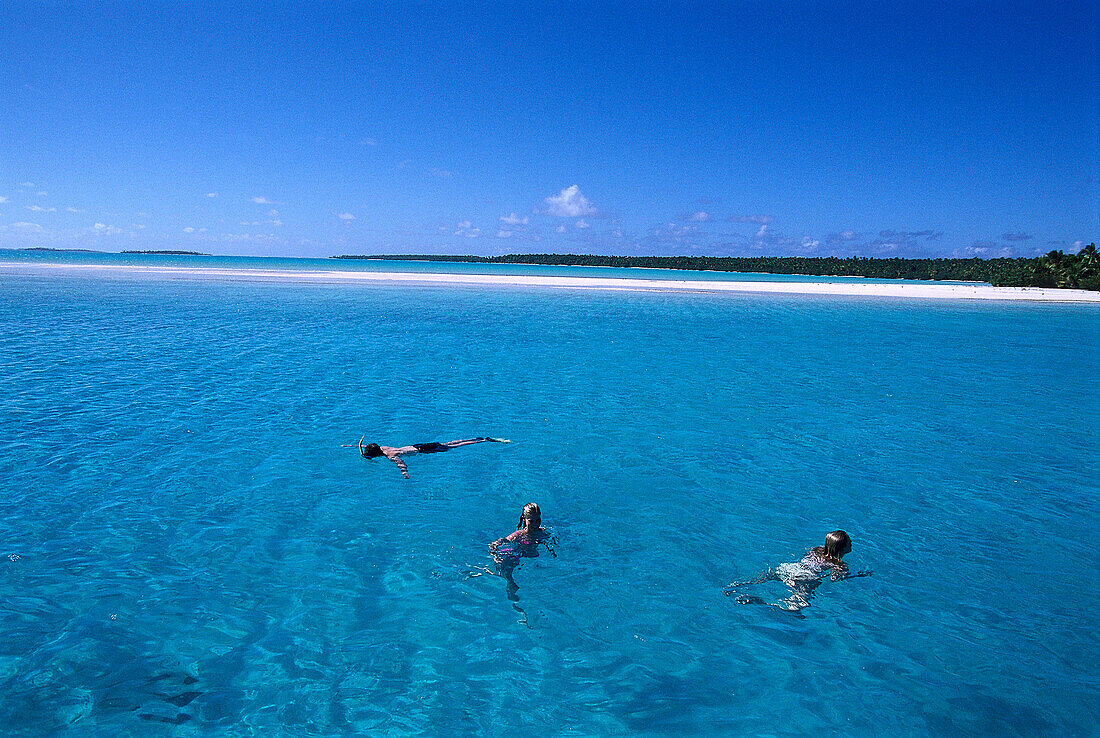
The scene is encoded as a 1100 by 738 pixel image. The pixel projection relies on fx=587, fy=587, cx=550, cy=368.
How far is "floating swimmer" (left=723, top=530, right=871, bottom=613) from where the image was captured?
23.6 feet

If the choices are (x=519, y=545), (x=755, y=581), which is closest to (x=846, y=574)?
(x=755, y=581)

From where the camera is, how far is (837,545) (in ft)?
24.1

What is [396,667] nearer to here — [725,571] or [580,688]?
[580,688]

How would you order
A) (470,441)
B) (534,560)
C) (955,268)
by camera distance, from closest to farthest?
(534,560), (470,441), (955,268)

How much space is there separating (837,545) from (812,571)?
0.45m

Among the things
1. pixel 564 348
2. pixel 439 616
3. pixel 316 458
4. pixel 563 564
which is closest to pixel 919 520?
pixel 563 564

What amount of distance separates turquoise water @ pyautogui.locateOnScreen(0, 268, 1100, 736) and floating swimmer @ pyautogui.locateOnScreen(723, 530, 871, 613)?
233 millimetres

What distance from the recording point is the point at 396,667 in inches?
225

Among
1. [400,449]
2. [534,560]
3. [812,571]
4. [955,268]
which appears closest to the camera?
[812,571]

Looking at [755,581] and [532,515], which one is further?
[532,515]

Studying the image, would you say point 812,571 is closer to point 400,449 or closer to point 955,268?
point 400,449

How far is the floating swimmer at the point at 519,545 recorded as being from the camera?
7.52m

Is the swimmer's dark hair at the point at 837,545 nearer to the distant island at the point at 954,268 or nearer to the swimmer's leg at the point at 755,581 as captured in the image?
the swimmer's leg at the point at 755,581

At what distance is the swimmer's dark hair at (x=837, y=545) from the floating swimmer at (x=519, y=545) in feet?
11.6
